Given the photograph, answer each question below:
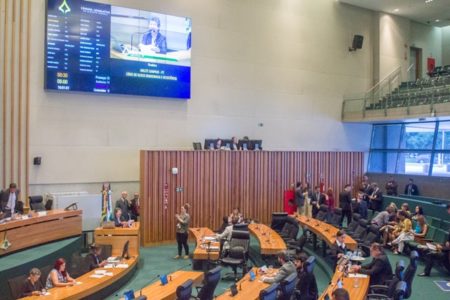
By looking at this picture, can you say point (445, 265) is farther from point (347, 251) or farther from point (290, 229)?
point (290, 229)

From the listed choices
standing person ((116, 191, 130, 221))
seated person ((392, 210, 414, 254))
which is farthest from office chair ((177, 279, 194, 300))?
seated person ((392, 210, 414, 254))

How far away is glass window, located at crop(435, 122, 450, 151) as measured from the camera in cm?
1758

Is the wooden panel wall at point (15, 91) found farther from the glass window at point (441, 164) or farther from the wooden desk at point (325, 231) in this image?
the glass window at point (441, 164)

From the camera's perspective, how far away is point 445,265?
1005 cm

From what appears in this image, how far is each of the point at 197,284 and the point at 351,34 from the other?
15.2 metres

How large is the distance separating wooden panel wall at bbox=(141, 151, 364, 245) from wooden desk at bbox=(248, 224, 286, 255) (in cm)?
255

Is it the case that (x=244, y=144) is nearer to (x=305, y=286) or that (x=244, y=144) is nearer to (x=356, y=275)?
(x=356, y=275)

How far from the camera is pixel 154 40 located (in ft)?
48.0

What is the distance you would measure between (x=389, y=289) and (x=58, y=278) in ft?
18.8

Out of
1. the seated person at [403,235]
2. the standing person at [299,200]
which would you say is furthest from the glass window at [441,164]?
the seated person at [403,235]

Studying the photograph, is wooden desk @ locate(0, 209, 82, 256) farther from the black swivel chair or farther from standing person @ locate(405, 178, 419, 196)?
standing person @ locate(405, 178, 419, 196)

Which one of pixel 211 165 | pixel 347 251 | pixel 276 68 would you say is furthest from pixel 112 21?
Result: pixel 347 251

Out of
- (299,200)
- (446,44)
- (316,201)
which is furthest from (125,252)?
(446,44)

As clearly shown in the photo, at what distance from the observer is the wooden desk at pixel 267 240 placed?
32.5ft
